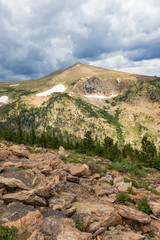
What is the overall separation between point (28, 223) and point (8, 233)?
1.29 metres

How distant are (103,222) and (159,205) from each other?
6210 mm

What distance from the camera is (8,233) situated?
23.0 ft

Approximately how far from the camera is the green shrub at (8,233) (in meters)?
6.82

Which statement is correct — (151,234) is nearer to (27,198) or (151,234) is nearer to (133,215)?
(133,215)

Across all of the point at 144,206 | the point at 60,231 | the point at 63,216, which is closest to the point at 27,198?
the point at 63,216

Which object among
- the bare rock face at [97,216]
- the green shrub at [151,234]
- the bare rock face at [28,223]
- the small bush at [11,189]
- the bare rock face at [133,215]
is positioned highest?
the small bush at [11,189]

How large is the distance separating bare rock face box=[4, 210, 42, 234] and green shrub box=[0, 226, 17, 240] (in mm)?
308

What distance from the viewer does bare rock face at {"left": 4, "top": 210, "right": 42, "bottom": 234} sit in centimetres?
768

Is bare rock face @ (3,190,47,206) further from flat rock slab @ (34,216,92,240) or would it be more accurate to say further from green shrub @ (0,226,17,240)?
green shrub @ (0,226,17,240)

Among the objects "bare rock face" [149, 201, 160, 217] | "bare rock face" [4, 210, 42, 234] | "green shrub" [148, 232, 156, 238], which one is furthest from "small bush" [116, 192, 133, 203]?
"bare rock face" [4, 210, 42, 234]

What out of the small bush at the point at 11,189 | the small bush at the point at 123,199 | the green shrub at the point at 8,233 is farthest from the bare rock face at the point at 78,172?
the green shrub at the point at 8,233

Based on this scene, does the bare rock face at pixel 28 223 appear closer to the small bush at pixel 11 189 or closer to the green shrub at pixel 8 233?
the green shrub at pixel 8 233

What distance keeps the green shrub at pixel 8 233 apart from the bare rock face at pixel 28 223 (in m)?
0.31

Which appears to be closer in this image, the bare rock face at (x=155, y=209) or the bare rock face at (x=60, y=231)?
the bare rock face at (x=60, y=231)
